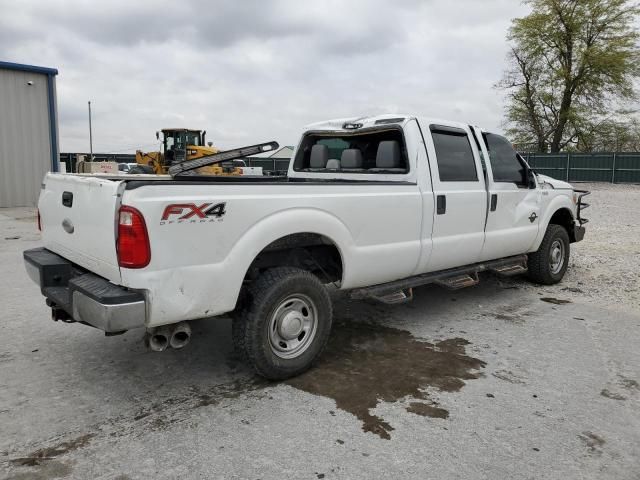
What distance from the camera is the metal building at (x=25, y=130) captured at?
56.2 ft

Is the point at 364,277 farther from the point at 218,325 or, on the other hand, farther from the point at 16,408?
the point at 16,408

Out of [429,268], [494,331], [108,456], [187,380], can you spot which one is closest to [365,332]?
[429,268]

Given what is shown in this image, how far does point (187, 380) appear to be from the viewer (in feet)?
12.3

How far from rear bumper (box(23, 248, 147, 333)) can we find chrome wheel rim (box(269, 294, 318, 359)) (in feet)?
3.16

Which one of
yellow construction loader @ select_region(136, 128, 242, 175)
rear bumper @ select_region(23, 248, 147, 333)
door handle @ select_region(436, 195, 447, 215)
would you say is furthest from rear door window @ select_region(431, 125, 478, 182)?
yellow construction loader @ select_region(136, 128, 242, 175)

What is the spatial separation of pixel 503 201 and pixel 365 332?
6.96ft

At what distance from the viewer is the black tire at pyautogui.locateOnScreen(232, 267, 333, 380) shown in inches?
136

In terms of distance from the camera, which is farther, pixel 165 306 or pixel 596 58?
pixel 596 58

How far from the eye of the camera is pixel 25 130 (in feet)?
57.6

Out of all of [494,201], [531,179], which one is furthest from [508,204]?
[531,179]

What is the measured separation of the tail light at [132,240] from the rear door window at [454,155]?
2865 mm

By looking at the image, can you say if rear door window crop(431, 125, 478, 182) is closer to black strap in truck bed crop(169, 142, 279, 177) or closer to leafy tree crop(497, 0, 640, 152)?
black strap in truck bed crop(169, 142, 279, 177)

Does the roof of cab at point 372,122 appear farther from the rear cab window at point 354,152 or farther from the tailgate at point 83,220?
the tailgate at point 83,220

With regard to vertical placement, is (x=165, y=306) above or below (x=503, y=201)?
below
